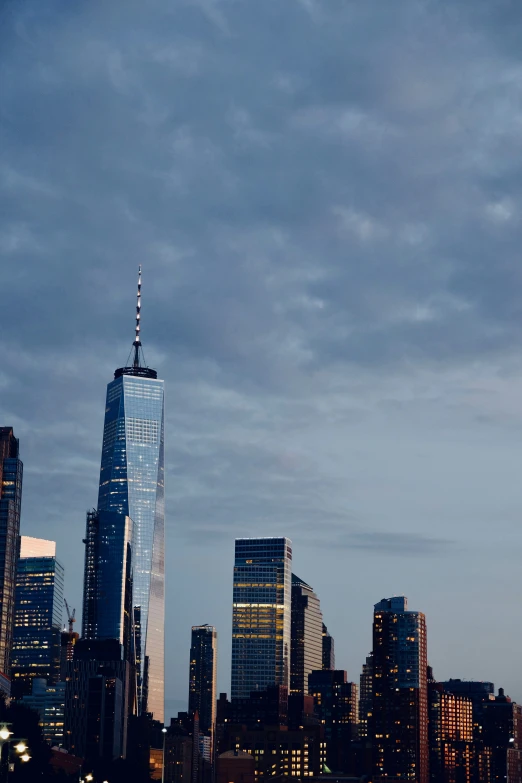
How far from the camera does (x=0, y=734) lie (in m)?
92.2

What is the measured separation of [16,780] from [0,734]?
109 meters

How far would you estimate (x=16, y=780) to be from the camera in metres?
195

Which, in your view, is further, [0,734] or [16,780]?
[16,780]
